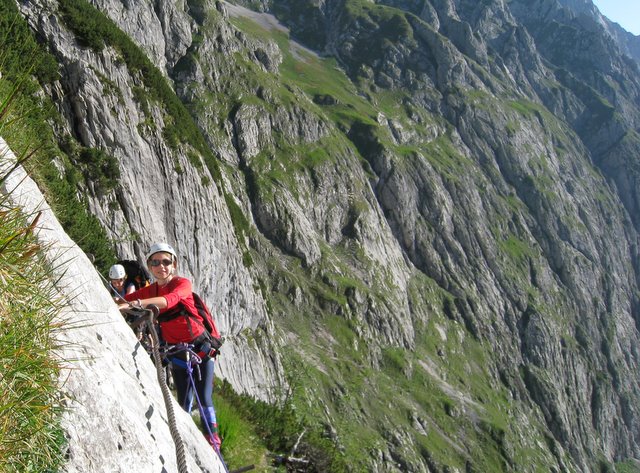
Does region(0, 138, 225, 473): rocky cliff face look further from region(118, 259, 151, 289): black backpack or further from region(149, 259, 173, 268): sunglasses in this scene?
region(118, 259, 151, 289): black backpack

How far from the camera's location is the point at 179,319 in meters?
7.53

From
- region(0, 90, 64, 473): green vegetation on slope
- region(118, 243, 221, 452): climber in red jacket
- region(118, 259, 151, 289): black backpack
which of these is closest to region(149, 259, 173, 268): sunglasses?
region(118, 243, 221, 452): climber in red jacket

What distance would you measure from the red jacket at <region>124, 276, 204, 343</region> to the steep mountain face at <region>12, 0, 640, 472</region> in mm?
7202

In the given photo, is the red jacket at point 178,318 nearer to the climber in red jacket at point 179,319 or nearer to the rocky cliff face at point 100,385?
the climber in red jacket at point 179,319

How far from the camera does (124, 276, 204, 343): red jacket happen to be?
23.9 feet

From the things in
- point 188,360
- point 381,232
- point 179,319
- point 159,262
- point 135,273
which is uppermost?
point 381,232

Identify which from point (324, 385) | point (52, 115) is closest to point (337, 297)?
point (324, 385)

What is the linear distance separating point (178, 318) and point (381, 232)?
361 ft

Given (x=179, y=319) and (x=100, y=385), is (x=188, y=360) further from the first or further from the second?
(x=100, y=385)

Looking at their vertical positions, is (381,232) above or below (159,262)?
above

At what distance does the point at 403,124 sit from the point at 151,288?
161 meters

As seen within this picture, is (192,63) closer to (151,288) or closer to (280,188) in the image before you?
(280,188)

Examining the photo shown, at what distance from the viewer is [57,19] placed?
112 feet

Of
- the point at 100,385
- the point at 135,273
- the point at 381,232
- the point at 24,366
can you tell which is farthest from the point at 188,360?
the point at 381,232
